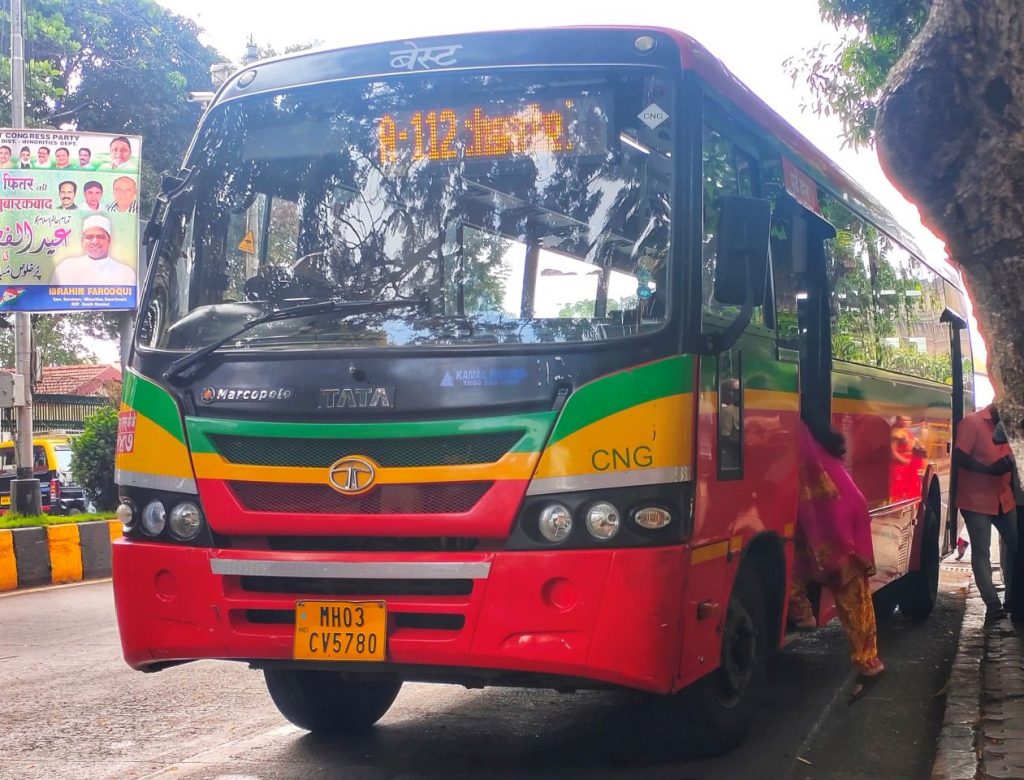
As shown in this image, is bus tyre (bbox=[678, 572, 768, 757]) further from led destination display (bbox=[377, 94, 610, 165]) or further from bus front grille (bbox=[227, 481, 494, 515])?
led destination display (bbox=[377, 94, 610, 165])

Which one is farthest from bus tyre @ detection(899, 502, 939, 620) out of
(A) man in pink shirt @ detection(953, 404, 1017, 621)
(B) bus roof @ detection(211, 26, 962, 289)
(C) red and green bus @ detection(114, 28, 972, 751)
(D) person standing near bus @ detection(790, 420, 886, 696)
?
(C) red and green bus @ detection(114, 28, 972, 751)

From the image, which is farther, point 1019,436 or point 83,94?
point 83,94

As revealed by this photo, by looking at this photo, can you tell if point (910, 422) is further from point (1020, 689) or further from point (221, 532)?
point (221, 532)

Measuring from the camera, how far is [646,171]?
516 centimetres

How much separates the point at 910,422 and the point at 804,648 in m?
1.78

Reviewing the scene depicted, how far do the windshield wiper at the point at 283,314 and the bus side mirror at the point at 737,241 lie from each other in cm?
114

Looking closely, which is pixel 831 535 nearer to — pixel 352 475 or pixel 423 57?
pixel 352 475

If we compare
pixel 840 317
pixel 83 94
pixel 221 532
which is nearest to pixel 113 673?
pixel 221 532

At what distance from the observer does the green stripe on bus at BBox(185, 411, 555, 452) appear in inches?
189

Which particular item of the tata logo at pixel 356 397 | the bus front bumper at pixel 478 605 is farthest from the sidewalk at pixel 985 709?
the tata logo at pixel 356 397

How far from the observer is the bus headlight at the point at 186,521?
5176 mm

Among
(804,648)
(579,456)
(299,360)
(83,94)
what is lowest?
(804,648)

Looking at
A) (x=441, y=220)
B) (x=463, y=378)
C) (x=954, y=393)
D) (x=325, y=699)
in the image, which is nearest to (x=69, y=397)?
(x=954, y=393)

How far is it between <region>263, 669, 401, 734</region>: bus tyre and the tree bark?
3.17 metres
